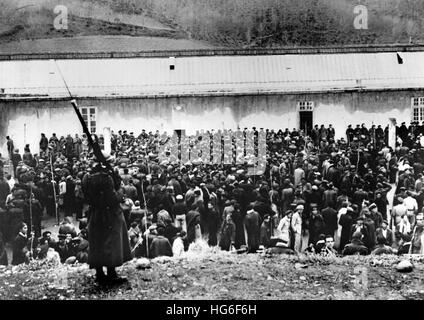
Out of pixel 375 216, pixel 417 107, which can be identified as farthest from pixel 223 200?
pixel 417 107

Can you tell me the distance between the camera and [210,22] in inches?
427

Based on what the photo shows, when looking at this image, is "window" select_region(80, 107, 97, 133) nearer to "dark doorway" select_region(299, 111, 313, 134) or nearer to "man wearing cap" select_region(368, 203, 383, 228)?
"dark doorway" select_region(299, 111, 313, 134)

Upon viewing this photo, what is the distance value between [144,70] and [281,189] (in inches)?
141

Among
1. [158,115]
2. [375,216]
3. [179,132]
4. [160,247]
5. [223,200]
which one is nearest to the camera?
[160,247]

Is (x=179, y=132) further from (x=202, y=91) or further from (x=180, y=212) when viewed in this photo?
(x=180, y=212)

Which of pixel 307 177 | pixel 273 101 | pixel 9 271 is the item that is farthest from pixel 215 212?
pixel 9 271

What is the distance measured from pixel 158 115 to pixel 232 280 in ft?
11.8

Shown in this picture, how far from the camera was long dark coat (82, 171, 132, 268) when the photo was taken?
8.87 metres

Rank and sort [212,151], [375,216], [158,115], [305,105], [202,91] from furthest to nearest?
[305,105], [202,91], [158,115], [212,151], [375,216]

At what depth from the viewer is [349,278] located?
9.71m

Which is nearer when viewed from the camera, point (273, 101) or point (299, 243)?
point (299, 243)

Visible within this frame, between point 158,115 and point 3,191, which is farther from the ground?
point 158,115

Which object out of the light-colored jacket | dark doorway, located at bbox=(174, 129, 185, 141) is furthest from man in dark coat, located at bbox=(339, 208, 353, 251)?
dark doorway, located at bbox=(174, 129, 185, 141)
